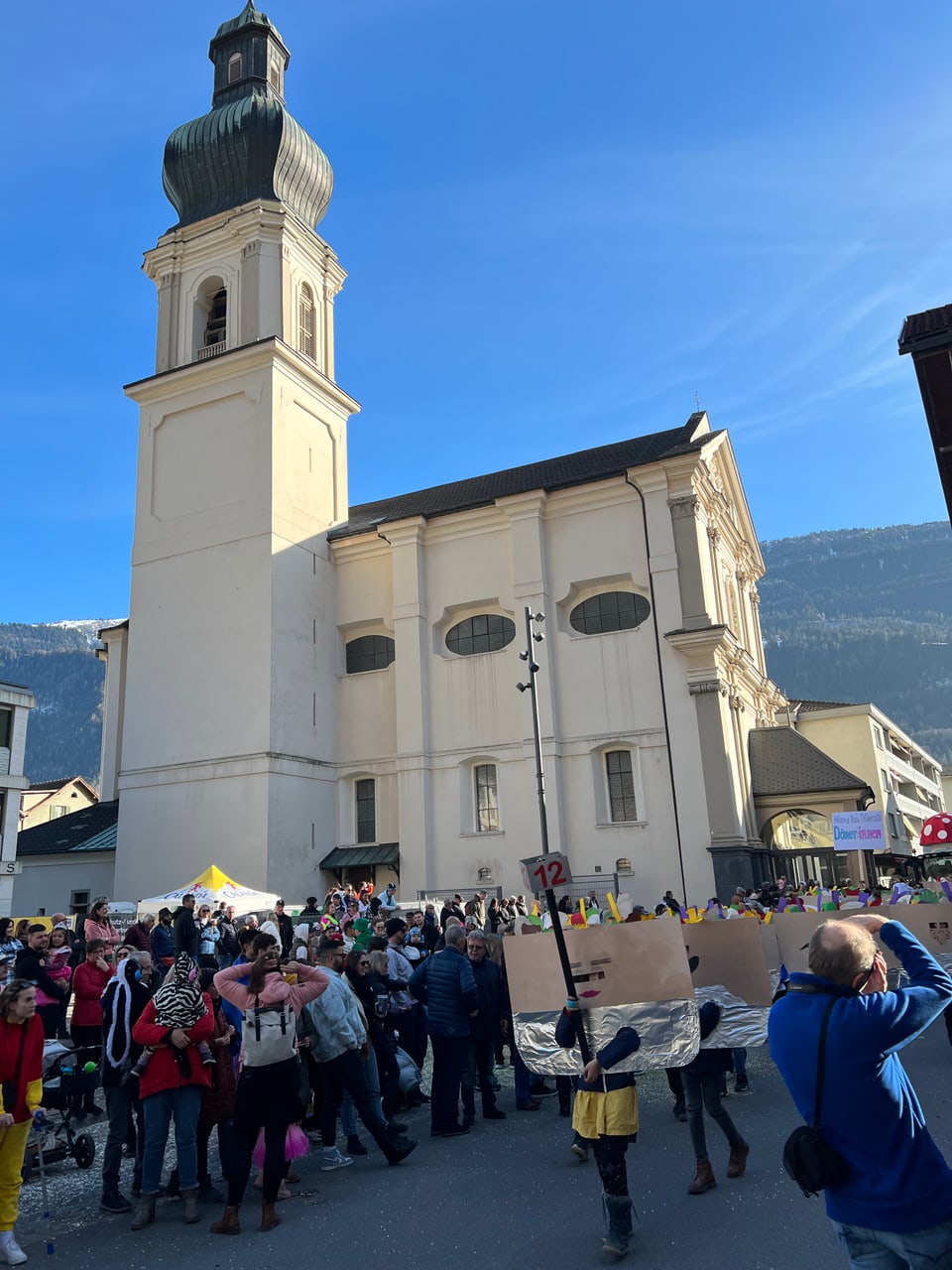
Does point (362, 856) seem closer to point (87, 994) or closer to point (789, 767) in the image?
point (789, 767)

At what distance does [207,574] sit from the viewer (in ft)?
106

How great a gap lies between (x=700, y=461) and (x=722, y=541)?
575cm

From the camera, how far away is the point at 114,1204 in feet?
23.4

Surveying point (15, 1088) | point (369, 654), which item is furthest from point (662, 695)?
point (15, 1088)

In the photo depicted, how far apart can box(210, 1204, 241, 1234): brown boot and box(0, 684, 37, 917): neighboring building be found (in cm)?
2789

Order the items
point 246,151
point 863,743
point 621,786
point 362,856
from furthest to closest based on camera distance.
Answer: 1. point 863,743
2. point 246,151
3. point 362,856
4. point 621,786

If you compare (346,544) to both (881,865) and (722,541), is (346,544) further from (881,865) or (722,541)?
(881,865)

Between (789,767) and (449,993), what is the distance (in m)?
23.1

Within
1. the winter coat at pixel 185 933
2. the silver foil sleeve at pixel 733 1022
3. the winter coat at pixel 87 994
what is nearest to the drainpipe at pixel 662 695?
the winter coat at pixel 185 933

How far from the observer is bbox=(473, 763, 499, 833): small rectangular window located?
29703 millimetres

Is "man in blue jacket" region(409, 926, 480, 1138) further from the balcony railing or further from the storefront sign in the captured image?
the balcony railing

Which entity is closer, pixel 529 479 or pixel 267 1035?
pixel 267 1035

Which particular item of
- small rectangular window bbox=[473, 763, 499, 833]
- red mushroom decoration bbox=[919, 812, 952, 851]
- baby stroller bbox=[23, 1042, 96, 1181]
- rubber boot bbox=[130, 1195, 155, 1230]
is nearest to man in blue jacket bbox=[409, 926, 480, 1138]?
rubber boot bbox=[130, 1195, 155, 1230]

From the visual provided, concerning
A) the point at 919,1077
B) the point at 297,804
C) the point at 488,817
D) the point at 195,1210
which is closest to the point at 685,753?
the point at 488,817
